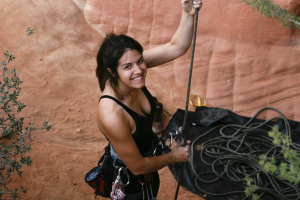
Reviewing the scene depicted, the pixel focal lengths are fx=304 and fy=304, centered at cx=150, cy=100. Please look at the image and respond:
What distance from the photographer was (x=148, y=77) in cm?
472

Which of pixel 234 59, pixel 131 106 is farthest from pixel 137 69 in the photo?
pixel 234 59

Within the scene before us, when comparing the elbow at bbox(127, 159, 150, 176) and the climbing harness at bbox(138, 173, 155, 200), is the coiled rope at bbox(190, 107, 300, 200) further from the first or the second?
the elbow at bbox(127, 159, 150, 176)

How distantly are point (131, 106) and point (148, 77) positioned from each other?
9.49 ft

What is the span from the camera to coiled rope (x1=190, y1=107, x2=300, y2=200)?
3.03m

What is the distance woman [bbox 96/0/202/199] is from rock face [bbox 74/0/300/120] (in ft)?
6.90

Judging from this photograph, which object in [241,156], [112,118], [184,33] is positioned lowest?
[241,156]

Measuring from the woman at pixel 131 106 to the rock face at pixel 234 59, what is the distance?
2.10 meters

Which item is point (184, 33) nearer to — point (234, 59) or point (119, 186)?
point (119, 186)

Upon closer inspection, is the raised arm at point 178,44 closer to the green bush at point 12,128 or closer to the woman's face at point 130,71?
the woman's face at point 130,71

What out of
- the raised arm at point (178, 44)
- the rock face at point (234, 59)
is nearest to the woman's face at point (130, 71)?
the raised arm at point (178, 44)

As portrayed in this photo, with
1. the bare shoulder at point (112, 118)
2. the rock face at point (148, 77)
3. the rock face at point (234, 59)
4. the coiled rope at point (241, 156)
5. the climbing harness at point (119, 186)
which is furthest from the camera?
the rock face at point (234, 59)

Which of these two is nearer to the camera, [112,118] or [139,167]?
[112,118]

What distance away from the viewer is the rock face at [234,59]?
3.74m

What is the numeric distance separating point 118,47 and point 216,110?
251cm
